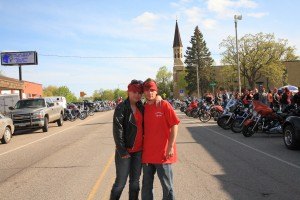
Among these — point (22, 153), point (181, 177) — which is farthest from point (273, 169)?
point (22, 153)

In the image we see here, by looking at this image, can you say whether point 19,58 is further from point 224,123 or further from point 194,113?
point 224,123

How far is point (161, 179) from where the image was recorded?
498cm

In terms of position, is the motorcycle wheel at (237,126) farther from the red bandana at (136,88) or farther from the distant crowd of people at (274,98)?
the red bandana at (136,88)

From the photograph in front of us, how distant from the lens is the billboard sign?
170 ft

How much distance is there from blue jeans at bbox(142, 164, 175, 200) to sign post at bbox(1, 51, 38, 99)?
49.5 m

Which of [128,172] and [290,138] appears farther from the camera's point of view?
[290,138]

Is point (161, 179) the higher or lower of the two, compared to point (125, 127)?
lower

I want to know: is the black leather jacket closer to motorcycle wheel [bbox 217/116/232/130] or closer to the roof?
motorcycle wheel [bbox 217/116/232/130]

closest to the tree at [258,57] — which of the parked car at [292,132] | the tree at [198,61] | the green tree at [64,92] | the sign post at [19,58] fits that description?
the tree at [198,61]

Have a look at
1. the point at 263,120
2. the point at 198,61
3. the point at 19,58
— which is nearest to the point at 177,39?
the point at 198,61

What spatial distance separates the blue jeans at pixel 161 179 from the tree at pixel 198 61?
8768 cm

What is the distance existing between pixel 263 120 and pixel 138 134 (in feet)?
35.5

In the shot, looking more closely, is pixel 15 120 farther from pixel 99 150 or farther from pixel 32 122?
pixel 99 150

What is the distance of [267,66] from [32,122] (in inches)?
2734
